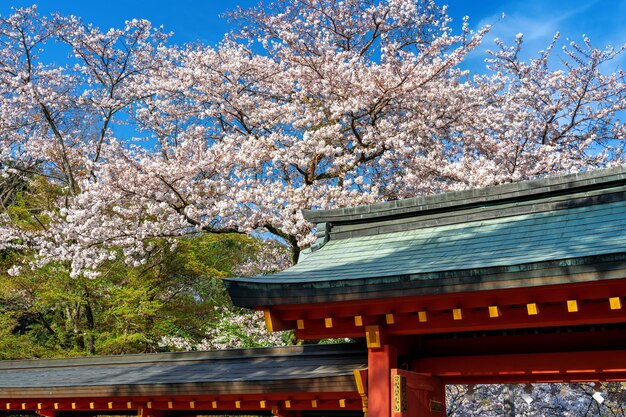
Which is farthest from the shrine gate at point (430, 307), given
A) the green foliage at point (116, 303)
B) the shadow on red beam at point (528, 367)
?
the green foliage at point (116, 303)

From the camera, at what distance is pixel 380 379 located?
19.6ft

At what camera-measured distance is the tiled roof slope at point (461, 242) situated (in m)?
5.13

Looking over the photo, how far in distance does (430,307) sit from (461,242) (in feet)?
4.12

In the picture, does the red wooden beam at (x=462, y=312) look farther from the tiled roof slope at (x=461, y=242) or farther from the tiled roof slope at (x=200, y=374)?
the tiled roof slope at (x=200, y=374)

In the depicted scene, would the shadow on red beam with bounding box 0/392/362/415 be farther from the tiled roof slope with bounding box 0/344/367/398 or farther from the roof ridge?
the roof ridge

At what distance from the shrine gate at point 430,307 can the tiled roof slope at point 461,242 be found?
0.04 ft

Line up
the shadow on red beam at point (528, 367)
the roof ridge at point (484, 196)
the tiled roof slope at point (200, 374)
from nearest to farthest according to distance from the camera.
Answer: the shadow on red beam at point (528, 367)
the roof ridge at point (484, 196)
the tiled roof slope at point (200, 374)

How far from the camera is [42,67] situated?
1917cm

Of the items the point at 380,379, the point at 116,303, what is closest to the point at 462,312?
the point at 380,379

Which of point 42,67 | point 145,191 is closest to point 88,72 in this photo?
point 42,67

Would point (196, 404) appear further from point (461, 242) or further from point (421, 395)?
point (461, 242)

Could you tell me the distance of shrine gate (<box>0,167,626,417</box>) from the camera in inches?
205

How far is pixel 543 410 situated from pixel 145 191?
1081 cm

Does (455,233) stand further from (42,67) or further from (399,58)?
(42,67)
